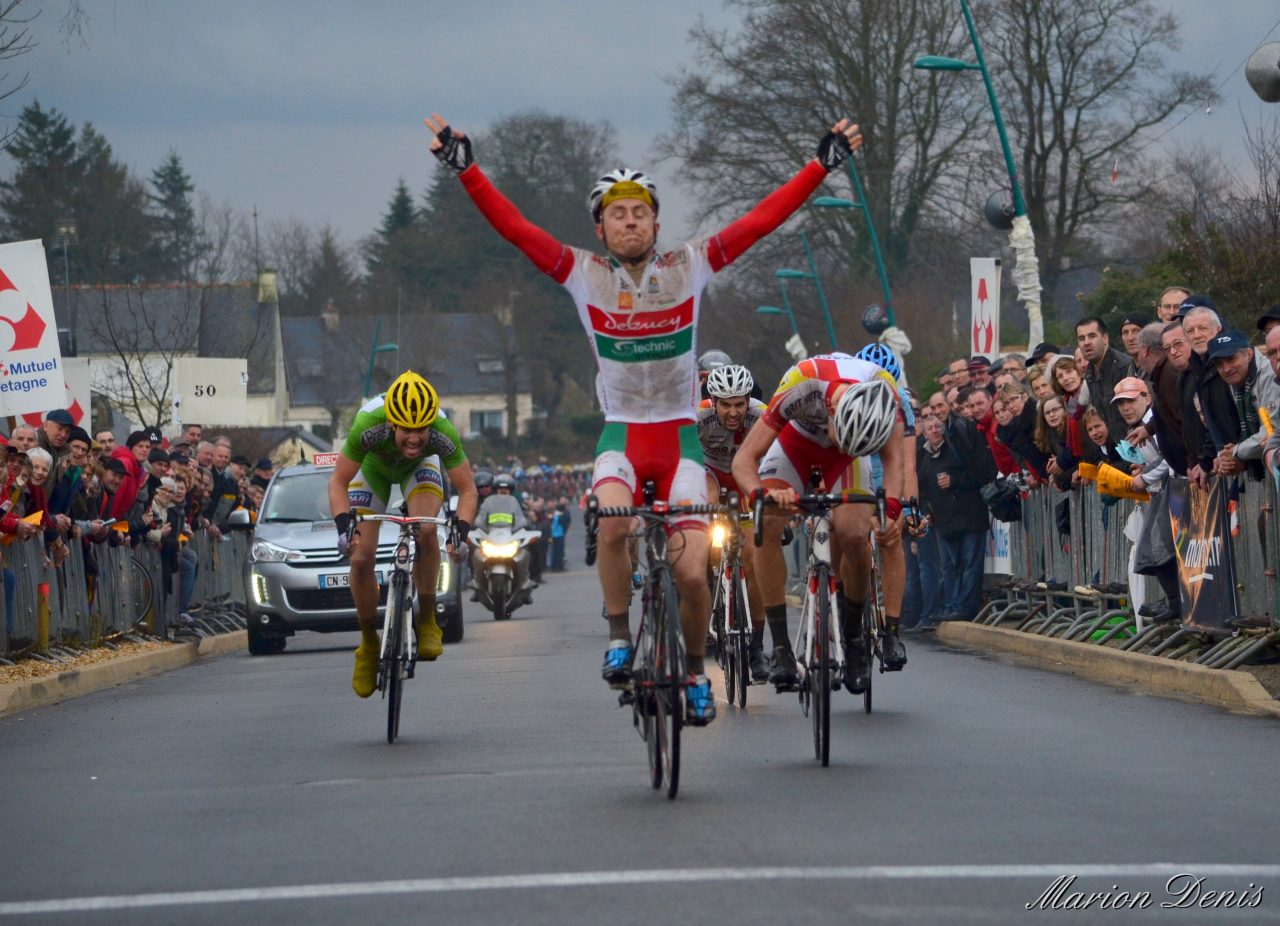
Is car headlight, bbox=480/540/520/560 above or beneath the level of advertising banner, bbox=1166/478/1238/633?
beneath

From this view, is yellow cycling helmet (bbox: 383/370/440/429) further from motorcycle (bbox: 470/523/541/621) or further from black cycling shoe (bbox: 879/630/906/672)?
motorcycle (bbox: 470/523/541/621)

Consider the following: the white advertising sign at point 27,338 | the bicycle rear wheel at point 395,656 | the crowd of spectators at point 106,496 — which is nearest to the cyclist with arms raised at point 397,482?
the bicycle rear wheel at point 395,656

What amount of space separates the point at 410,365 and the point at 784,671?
9201cm

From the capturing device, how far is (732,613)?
12398 mm

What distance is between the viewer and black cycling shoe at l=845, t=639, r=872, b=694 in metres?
10.7

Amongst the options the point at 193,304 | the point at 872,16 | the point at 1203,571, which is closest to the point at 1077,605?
the point at 1203,571

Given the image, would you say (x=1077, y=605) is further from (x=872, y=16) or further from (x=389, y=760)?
(x=872, y=16)

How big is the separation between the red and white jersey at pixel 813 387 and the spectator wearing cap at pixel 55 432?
9.60 m

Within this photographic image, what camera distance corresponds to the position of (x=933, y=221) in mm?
57125

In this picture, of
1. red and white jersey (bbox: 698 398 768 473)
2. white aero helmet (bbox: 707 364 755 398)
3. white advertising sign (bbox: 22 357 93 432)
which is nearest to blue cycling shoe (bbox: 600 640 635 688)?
white aero helmet (bbox: 707 364 755 398)

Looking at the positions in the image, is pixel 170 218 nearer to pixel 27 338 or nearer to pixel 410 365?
pixel 410 365

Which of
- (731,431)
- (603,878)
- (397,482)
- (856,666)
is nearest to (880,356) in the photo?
(731,431)

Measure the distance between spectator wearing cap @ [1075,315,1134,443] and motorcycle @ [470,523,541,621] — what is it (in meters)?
13.8

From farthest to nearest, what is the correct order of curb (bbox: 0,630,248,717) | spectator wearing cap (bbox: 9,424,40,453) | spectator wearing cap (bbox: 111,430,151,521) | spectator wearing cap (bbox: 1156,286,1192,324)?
1. spectator wearing cap (bbox: 111,430,151,521)
2. spectator wearing cap (bbox: 9,424,40,453)
3. spectator wearing cap (bbox: 1156,286,1192,324)
4. curb (bbox: 0,630,248,717)
